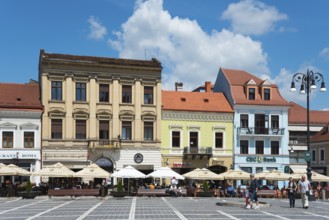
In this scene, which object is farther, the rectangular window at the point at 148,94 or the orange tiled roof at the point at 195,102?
the orange tiled roof at the point at 195,102

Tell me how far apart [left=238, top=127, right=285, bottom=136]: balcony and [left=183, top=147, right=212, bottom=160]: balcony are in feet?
12.1

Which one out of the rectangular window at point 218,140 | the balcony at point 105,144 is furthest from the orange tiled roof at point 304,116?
the balcony at point 105,144

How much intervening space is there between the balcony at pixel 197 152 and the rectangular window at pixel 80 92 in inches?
402

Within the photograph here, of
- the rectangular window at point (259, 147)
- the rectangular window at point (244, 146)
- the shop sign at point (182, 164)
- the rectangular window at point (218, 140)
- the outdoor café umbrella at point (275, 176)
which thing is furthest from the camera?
the rectangular window at point (259, 147)

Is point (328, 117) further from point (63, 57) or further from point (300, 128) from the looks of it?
point (63, 57)

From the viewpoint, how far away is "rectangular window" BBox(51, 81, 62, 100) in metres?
47.4

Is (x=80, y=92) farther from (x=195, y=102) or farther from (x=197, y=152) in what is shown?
(x=197, y=152)

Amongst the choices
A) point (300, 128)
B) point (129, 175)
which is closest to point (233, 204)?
point (129, 175)

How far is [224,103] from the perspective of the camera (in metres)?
53.8

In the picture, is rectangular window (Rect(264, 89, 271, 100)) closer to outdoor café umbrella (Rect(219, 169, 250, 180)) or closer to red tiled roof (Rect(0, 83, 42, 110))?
outdoor café umbrella (Rect(219, 169, 250, 180))

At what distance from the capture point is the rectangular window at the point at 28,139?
4588 cm

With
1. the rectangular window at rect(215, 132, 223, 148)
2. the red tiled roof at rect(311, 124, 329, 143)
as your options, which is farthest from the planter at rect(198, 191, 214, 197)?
the red tiled roof at rect(311, 124, 329, 143)

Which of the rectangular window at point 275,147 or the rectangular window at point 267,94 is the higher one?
the rectangular window at point 267,94

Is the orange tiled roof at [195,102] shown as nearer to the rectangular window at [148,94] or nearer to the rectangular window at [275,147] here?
the rectangular window at [148,94]
